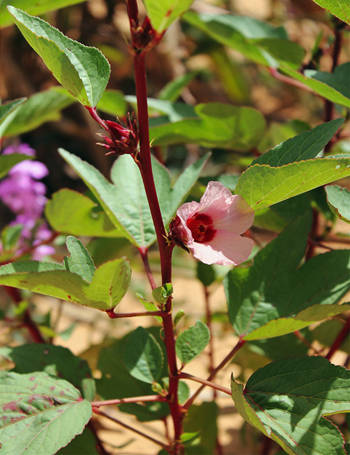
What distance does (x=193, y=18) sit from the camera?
31.7 inches

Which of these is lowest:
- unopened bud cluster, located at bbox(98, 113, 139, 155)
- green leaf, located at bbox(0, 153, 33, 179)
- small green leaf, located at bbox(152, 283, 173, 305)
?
green leaf, located at bbox(0, 153, 33, 179)

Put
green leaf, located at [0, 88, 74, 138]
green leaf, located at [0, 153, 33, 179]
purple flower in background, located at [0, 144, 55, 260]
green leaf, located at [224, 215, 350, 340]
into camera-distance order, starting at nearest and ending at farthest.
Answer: green leaf, located at [224, 215, 350, 340] < green leaf, located at [0, 153, 33, 179] < green leaf, located at [0, 88, 74, 138] < purple flower in background, located at [0, 144, 55, 260]

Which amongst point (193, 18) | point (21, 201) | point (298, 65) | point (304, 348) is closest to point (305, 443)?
point (304, 348)

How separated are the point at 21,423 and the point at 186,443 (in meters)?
0.21

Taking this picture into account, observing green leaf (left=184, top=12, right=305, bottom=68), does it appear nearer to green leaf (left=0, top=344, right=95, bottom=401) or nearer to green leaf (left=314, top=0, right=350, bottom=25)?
green leaf (left=314, top=0, right=350, bottom=25)

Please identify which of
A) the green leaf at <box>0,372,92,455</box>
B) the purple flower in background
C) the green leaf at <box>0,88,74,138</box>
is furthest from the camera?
the purple flower in background

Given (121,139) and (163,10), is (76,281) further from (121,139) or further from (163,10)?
(163,10)

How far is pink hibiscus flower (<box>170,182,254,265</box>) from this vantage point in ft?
1.28

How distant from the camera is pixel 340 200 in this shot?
1.60ft

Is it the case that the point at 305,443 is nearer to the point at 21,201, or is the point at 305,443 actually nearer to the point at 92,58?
the point at 92,58

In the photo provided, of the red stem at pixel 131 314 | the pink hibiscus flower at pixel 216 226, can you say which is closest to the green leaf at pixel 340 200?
the pink hibiscus flower at pixel 216 226

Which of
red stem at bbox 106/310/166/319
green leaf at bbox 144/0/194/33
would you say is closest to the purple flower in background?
red stem at bbox 106/310/166/319

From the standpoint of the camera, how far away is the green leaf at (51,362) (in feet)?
1.97

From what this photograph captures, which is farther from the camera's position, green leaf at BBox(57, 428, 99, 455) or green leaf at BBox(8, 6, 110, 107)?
green leaf at BBox(57, 428, 99, 455)
